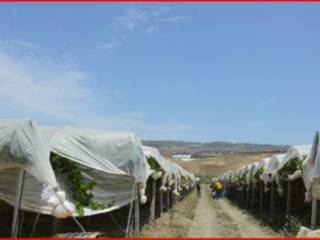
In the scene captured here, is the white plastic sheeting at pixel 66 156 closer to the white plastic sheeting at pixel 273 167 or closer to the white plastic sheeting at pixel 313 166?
the white plastic sheeting at pixel 313 166

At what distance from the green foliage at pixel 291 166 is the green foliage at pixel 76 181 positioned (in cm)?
663

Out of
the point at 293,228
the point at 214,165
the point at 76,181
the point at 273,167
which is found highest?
the point at 214,165

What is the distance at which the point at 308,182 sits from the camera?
12.1 meters

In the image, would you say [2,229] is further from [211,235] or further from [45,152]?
[211,235]

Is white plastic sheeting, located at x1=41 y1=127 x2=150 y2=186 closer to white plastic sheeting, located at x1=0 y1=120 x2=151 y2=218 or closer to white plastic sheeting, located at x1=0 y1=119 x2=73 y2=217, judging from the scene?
white plastic sheeting, located at x1=0 y1=120 x2=151 y2=218

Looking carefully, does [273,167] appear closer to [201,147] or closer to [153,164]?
[153,164]

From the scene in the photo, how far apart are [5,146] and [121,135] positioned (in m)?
4.24

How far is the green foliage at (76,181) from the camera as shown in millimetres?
10734

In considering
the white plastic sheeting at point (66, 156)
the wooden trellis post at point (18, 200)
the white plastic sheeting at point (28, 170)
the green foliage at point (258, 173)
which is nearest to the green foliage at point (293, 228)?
the white plastic sheeting at point (66, 156)

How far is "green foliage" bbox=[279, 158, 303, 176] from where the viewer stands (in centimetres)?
1431

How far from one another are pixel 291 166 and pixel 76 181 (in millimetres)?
7539

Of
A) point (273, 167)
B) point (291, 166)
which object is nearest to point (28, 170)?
point (291, 166)

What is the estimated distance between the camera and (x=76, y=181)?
10.8 meters

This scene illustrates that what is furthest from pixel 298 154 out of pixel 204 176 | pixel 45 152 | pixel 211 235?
pixel 204 176
